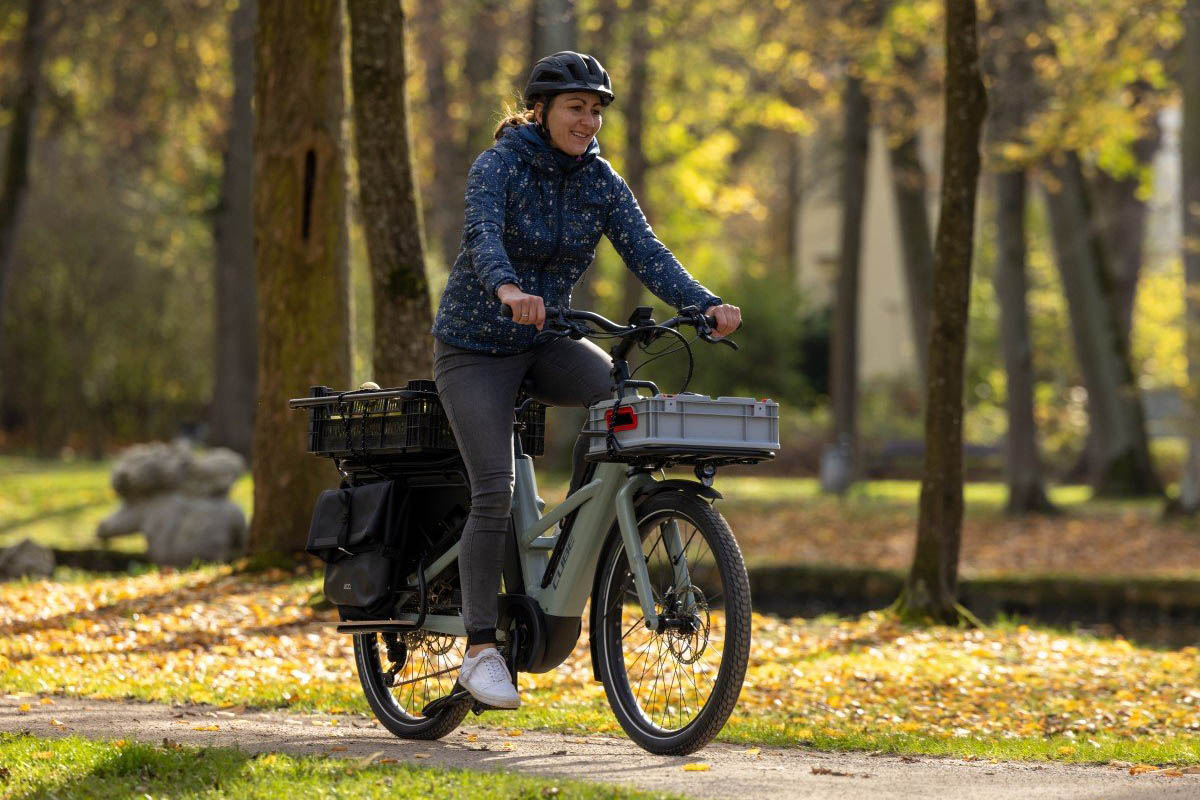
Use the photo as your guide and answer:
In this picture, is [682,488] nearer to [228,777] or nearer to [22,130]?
[228,777]

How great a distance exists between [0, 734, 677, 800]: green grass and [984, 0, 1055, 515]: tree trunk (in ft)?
52.5

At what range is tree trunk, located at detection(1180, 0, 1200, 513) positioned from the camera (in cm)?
1825

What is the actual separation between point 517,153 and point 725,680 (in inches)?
72.7

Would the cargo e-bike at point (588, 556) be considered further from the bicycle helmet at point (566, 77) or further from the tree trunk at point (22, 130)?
the tree trunk at point (22, 130)

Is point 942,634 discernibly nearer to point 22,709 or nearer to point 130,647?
point 130,647

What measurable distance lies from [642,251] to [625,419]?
0.73 m

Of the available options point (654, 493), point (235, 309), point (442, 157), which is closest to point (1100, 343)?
point (442, 157)

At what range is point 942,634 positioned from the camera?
34.3 ft

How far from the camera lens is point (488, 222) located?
5.52 m

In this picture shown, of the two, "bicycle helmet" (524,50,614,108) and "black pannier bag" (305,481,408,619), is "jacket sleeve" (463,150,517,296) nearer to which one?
"bicycle helmet" (524,50,614,108)

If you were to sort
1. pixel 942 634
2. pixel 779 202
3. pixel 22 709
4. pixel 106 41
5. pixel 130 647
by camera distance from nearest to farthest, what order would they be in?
pixel 22 709, pixel 130 647, pixel 942 634, pixel 106 41, pixel 779 202

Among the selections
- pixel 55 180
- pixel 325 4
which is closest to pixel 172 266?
pixel 55 180

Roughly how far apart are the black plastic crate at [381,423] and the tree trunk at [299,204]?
462cm

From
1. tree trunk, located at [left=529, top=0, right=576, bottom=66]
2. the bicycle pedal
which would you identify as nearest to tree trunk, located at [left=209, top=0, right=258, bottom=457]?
tree trunk, located at [left=529, top=0, right=576, bottom=66]
